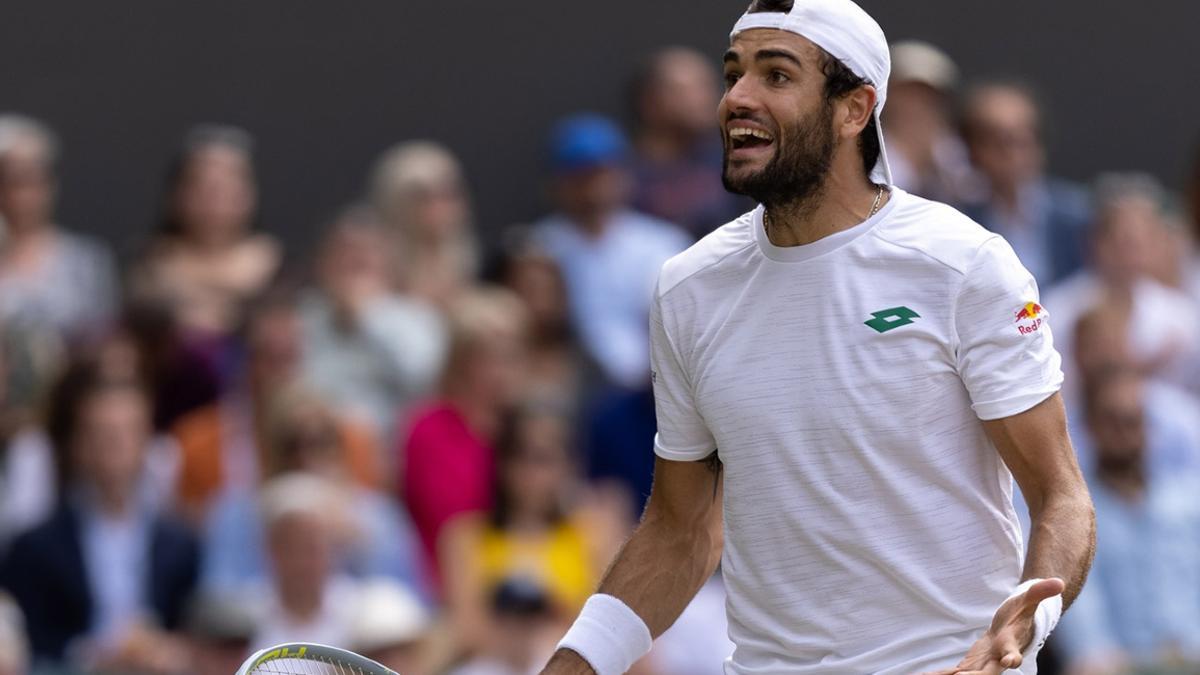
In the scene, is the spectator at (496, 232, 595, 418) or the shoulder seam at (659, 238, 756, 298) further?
the spectator at (496, 232, 595, 418)

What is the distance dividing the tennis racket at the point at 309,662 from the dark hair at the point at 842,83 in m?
1.25

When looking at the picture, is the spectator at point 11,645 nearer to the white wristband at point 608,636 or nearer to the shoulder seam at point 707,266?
the white wristband at point 608,636

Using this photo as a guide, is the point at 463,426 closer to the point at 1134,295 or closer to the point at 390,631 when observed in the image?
the point at 390,631

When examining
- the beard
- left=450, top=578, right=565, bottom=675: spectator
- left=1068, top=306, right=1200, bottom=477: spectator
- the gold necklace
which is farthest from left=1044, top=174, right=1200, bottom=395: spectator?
the beard

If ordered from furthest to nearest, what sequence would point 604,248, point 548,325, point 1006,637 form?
1. point 604,248
2. point 548,325
3. point 1006,637

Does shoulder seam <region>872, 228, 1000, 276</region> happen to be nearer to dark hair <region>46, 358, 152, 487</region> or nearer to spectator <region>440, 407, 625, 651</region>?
spectator <region>440, 407, 625, 651</region>

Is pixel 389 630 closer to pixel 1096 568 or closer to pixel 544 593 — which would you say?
pixel 544 593

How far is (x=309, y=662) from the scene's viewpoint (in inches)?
156

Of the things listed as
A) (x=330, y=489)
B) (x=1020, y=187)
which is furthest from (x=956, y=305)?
(x=1020, y=187)

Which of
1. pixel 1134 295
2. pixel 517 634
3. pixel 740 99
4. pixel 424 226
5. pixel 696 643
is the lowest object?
pixel 696 643

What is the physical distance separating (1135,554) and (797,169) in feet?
12.4

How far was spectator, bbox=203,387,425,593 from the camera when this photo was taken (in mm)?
6781

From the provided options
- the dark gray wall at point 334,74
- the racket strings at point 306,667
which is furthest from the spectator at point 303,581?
the racket strings at point 306,667

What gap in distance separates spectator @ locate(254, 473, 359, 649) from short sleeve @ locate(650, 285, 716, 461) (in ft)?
8.65
